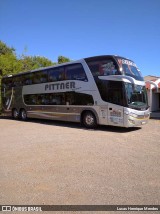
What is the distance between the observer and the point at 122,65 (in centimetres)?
1056

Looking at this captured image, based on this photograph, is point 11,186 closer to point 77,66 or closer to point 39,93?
point 77,66

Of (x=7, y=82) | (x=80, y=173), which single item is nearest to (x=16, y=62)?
(x=7, y=82)

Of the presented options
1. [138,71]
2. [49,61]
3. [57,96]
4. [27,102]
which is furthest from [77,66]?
[49,61]

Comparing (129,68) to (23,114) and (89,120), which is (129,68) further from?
(23,114)

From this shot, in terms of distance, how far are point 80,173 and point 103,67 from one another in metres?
7.19

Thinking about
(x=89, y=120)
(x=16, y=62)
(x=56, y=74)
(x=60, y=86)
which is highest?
(x=16, y=62)

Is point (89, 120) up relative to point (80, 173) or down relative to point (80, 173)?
up

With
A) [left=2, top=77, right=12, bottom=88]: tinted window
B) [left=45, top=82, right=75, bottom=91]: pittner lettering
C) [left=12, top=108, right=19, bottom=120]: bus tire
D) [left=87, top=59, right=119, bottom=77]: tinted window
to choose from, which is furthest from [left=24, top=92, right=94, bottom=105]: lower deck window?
[left=2, top=77, right=12, bottom=88]: tinted window

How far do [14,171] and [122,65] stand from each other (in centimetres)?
752

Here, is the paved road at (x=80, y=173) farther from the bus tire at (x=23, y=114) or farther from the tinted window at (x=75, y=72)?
the bus tire at (x=23, y=114)

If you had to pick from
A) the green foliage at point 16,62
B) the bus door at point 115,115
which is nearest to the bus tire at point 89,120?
the bus door at point 115,115

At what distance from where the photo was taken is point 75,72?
40.8ft

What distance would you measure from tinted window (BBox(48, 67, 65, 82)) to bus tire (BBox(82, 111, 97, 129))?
114 inches

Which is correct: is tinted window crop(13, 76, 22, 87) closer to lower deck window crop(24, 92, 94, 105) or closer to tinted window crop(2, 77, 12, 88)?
tinted window crop(2, 77, 12, 88)
